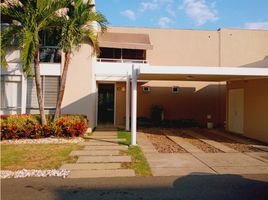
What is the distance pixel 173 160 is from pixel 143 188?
3144 mm

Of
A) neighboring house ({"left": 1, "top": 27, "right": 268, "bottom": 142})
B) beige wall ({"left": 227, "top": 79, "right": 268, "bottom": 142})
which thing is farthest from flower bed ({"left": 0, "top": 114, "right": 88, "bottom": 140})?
beige wall ({"left": 227, "top": 79, "right": 268, "bottom": 142})

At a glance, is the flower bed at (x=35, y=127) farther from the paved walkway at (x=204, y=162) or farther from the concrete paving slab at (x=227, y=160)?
the concrete paving slab at (x=227, y=160)

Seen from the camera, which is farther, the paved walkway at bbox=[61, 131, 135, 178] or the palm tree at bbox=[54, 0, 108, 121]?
the palm tree at bbox=[54, 0, 108, 121]

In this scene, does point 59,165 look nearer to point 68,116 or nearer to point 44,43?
point 68,116

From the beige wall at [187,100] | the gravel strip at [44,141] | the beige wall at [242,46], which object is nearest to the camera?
the gravel strip at [44,141]

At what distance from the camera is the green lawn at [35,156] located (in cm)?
884

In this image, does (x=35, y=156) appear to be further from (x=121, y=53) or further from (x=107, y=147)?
(x=121, y=53)

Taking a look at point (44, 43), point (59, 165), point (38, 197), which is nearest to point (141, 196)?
point (38, 197)

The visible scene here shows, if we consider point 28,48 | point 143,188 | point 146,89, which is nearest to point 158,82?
point 146,89

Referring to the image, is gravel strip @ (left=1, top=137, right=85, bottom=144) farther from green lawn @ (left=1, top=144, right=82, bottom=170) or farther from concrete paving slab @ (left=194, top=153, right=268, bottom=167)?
concrete paving slab @ (left=194, top=153, right=268, bottom=167)

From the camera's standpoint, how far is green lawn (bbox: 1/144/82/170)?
8.84m

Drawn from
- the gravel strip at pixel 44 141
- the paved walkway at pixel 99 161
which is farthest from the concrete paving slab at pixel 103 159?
the gravel strip at pixel 44 141

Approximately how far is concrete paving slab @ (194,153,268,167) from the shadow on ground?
139 centimetres

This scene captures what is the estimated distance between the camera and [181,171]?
8211mm
